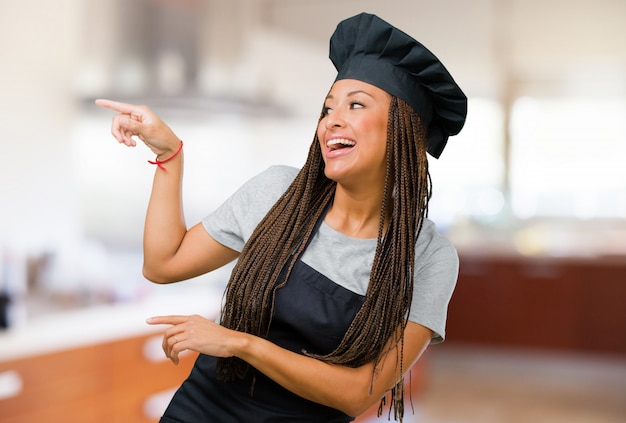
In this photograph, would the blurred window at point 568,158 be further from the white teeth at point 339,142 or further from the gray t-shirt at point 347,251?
the white teeth at point 339,142

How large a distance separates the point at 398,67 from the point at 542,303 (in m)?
4.45

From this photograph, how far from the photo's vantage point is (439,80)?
1.38 meters

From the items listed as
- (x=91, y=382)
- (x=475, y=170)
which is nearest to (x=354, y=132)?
(x=91, y=382)

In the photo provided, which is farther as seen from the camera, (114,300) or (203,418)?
(114,300)

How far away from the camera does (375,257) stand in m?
1.37

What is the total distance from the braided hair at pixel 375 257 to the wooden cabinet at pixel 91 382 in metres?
1.33

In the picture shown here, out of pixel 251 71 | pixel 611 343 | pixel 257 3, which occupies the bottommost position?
pixel 611 343

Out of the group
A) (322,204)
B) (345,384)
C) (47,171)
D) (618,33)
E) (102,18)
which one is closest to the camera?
(345,384)

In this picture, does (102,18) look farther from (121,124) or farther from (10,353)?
(121,124)

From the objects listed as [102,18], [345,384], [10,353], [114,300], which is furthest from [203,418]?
[102,18]

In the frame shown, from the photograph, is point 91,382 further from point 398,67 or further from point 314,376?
point 398,67

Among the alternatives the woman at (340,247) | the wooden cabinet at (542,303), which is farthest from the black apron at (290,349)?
the wooden cabinet at (542,303)

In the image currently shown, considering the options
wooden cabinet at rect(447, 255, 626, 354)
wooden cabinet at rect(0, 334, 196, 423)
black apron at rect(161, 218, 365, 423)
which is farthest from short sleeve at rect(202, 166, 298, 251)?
wooden cabinet at rect(447, 255, 626, 354)

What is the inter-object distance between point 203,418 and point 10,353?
1288 millimetres
